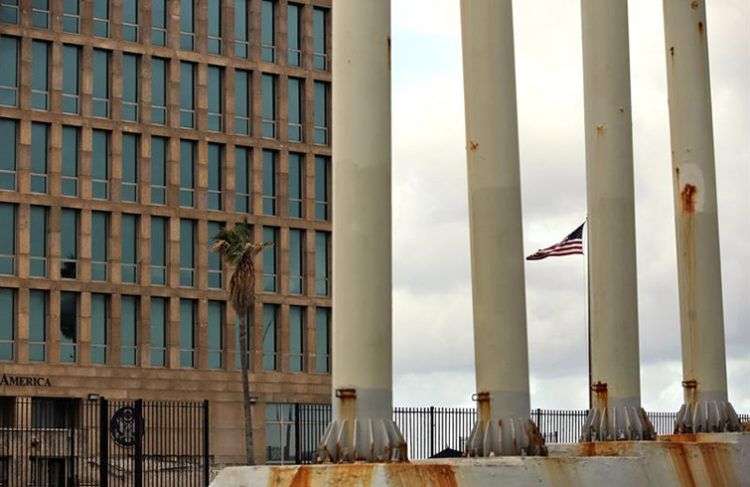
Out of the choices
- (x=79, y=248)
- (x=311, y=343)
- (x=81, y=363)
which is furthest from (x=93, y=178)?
(x=311, y=343)

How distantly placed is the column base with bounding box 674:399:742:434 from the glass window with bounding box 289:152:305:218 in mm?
62879

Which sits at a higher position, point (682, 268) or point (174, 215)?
point (174, 215)

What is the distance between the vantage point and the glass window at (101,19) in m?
83.9

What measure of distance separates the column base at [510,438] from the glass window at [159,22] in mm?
68596

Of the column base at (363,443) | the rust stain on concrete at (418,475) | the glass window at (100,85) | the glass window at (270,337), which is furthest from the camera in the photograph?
the glass window at (270,337)

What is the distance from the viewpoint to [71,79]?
8300 cm

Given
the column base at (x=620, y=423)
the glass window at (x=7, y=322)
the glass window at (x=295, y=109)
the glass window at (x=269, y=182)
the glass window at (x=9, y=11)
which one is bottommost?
the column base at (x=620, y=423)

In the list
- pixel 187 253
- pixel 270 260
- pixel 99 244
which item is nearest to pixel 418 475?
pixel 99 244

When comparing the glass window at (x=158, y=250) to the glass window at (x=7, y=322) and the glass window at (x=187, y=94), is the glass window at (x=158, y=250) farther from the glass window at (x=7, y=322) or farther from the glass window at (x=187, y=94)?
the glass window at (x=7, y=322)

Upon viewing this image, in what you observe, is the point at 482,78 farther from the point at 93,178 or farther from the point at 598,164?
the point at 93,178

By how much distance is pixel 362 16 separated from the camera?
16406mm

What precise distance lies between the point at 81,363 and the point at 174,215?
829 cm

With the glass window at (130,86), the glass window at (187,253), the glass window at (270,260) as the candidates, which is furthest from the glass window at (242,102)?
the glass window at (130,86)

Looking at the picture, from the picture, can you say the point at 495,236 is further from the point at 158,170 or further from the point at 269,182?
the point at 269,182
